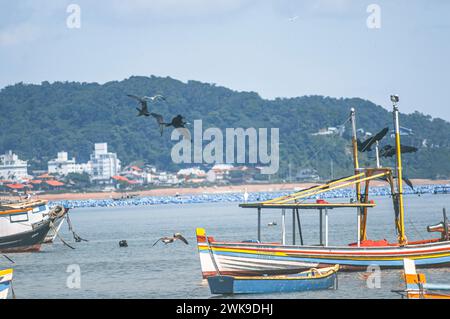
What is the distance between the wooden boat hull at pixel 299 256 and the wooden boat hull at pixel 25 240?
2706cm

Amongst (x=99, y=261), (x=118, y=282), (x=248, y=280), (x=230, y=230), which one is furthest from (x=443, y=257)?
(x=230, y=230)

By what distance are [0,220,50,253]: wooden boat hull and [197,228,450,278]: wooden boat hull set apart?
88.8ft

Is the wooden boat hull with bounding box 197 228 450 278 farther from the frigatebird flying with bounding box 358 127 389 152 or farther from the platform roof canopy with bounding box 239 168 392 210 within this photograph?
the frigatebird flying with bounding box 358 127 389 152

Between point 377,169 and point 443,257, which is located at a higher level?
point 377,169

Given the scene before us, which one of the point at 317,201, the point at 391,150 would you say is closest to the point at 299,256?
the point at 317,201

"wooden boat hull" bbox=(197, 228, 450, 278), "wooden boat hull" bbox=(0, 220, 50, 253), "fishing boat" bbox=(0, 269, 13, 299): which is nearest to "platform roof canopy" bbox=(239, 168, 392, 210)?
"wooden boat hull" bbox=(197, 228, 450, 278)

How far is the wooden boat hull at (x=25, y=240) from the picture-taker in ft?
213

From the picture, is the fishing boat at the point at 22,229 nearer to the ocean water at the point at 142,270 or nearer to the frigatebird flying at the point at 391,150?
the ocean water at the point at 142,270

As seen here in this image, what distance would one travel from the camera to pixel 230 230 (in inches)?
3504

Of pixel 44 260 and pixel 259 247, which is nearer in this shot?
pixel 259 247

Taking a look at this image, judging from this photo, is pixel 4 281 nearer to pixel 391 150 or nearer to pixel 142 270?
pixel 391 150
